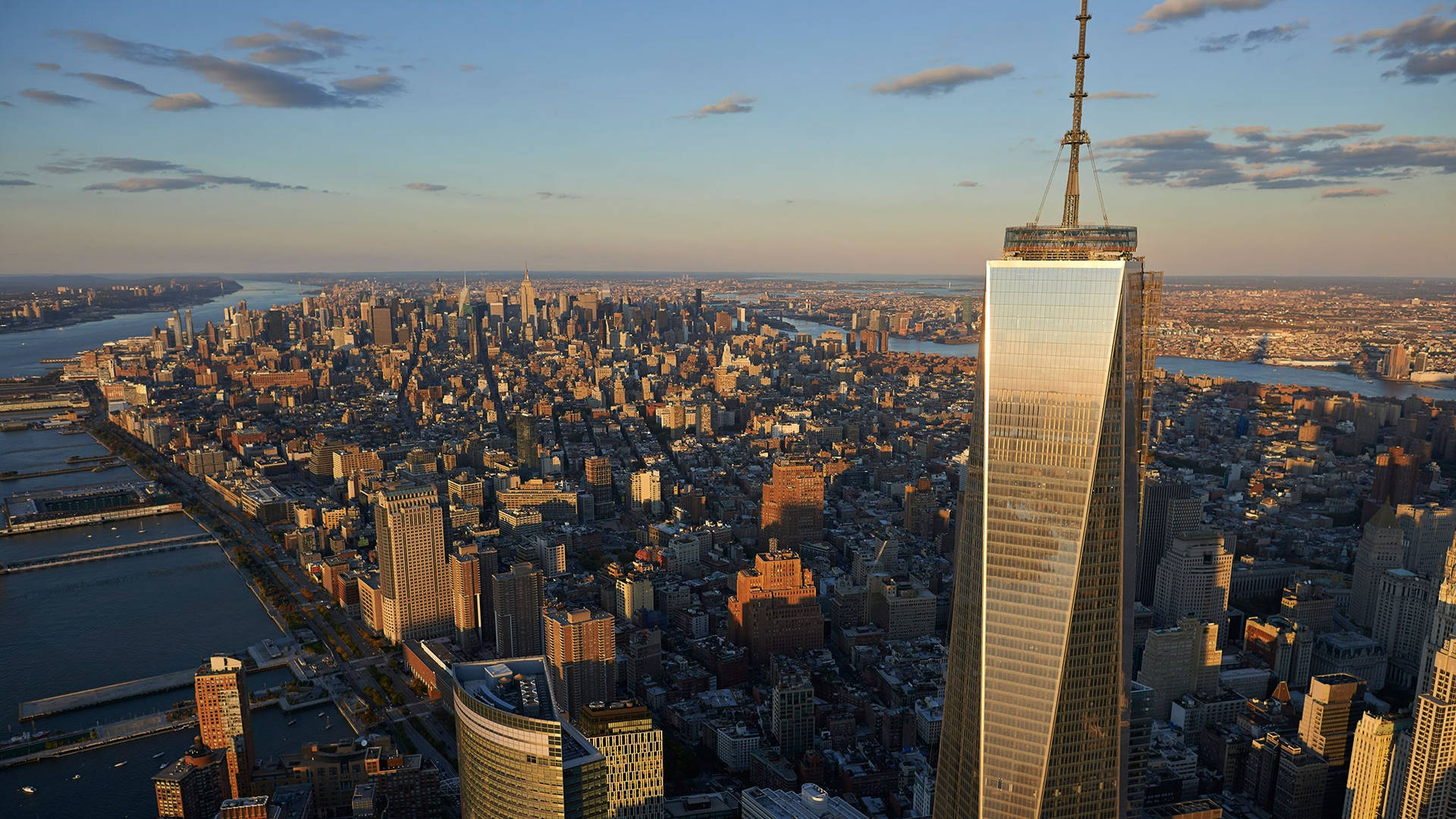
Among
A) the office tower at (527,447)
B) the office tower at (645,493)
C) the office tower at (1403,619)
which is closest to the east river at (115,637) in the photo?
the office tower at (527,447)

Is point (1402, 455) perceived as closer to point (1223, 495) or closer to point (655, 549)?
point (1223, 495)

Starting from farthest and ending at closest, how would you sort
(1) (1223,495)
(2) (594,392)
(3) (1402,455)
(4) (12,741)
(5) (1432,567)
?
(2) (594,392)
(1) (1223,495)
(3) (1402,455)
(5) (1432,567)
(4) (12,741)

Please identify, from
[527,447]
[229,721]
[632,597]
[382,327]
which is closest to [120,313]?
[382,327]

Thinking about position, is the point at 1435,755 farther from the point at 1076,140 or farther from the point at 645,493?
the point at 645,493

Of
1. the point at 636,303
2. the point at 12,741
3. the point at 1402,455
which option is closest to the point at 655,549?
the point at 12,741

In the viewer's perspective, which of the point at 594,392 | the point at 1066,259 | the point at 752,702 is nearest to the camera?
the point at 1066,259

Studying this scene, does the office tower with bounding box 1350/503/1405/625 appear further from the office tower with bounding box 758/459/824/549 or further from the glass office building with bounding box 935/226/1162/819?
the glass office building with bounding box 935/226/1162/819

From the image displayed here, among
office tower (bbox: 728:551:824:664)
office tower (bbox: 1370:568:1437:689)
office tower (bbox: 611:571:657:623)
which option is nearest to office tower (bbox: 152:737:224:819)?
office tower (bbox: 611:571:657:623)

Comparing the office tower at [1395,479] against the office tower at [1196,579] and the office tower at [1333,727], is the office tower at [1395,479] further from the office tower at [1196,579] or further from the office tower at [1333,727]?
the office tower at [1333,727]
